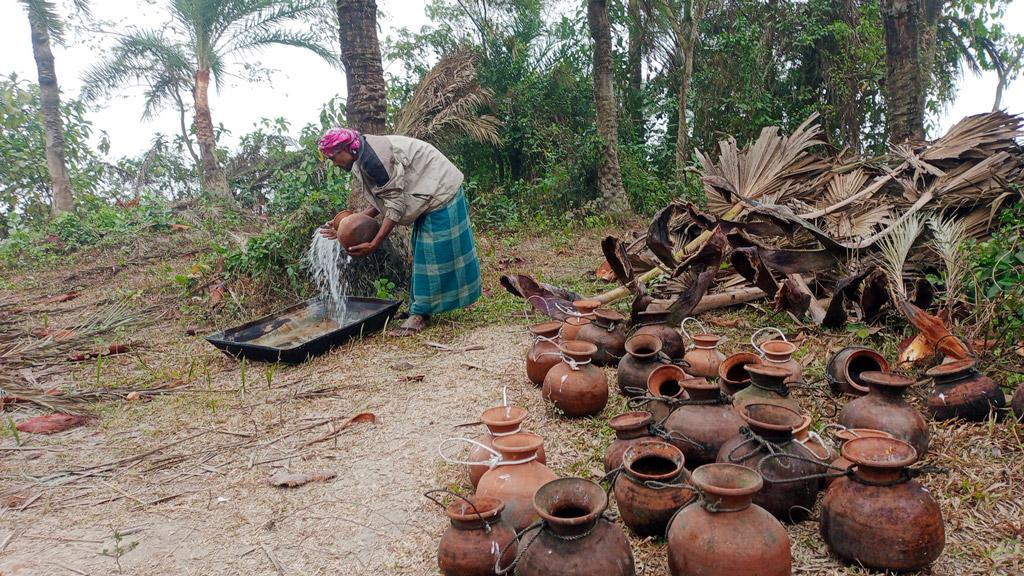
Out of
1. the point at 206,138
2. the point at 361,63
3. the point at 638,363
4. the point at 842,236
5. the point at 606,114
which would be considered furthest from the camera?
the point at 206,138

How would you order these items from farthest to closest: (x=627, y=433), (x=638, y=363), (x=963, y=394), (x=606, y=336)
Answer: (x=606, y=336) → (x=638, y=363) → (x=963, y=394) → (x=627, y=433)

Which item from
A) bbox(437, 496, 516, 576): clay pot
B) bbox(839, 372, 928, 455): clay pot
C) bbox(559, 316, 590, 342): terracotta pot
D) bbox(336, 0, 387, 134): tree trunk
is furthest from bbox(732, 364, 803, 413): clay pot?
bbox(336, 0, 387, 134): tree trunk

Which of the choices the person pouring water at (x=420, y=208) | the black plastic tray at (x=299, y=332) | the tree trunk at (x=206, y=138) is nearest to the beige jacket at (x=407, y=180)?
the person pouring water at (x=420, y=208)

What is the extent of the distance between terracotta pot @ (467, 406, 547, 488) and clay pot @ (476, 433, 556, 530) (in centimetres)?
8

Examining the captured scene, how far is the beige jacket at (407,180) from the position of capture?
168 inches

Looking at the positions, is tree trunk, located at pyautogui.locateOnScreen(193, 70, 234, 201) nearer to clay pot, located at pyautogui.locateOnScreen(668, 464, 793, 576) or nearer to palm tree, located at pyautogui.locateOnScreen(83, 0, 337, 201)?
palm tree, located at pyautogui.locateOnScreen(83, 0, 337, 201)

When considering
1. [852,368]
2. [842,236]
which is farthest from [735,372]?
[842,236]

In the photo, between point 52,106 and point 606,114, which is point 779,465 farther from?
point 52,106

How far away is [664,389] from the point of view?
2729mm

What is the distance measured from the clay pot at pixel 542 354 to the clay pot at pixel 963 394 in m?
1.71

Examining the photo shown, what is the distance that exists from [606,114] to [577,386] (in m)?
6.65

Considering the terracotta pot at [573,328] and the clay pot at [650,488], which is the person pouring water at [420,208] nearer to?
the terracotta pot at [573,328]

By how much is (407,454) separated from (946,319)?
9.55ft

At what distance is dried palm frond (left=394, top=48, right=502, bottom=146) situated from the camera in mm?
8555
